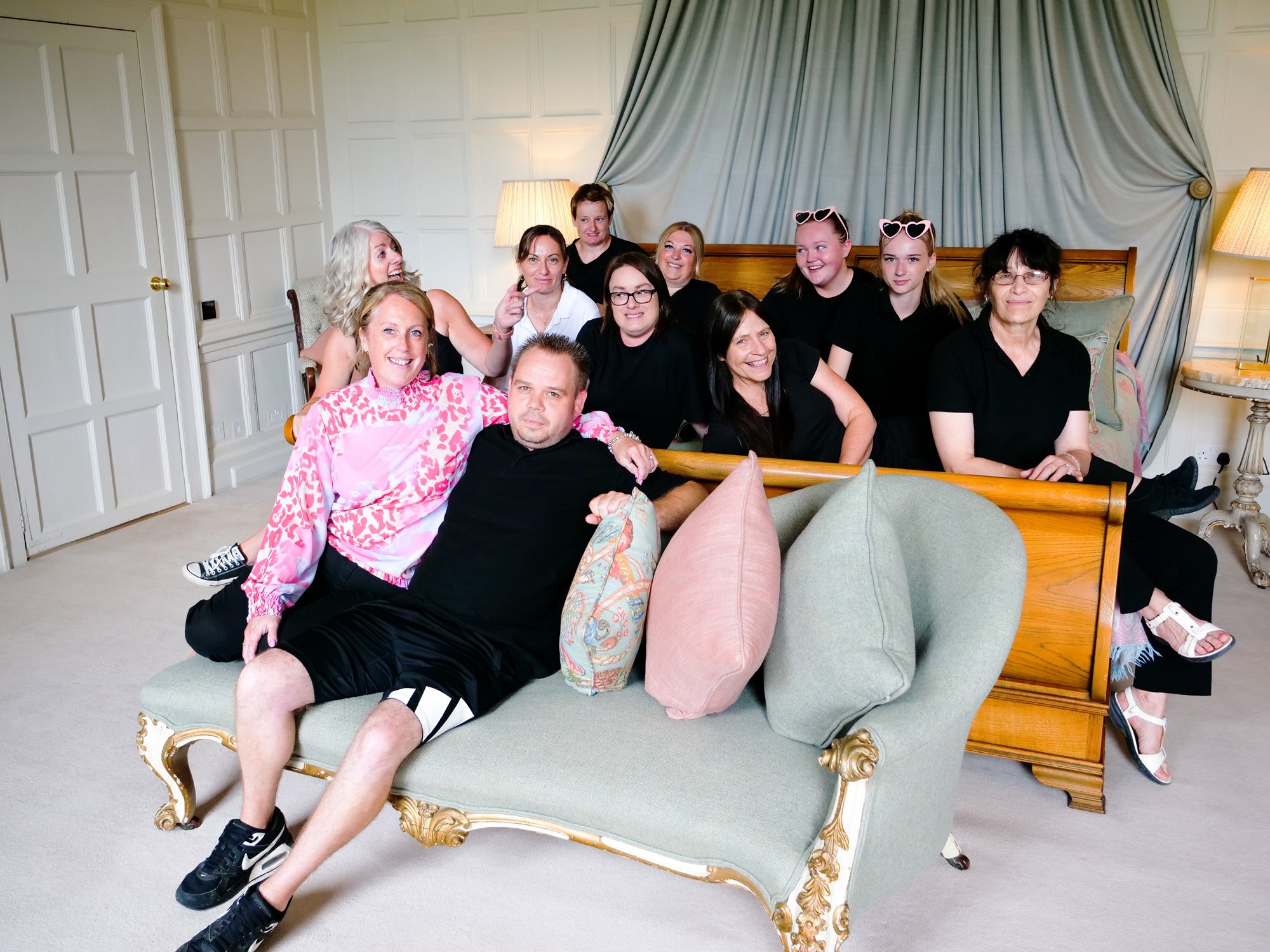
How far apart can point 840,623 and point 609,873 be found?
2.80 ft

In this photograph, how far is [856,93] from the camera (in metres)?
4.55

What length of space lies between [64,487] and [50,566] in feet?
1.26

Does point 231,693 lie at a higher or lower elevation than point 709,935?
higher

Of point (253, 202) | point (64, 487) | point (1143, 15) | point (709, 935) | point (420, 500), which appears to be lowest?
point (709, 935)

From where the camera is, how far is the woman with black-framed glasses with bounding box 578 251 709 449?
9.91 ft

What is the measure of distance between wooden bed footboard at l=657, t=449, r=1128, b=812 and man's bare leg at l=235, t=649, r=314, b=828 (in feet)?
3.08

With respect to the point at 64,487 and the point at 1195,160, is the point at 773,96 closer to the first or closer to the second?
the point at 1195,160

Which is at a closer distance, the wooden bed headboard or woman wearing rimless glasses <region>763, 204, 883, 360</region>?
woman wearing rimless glasses <region>763, 204, 883, 360</region>

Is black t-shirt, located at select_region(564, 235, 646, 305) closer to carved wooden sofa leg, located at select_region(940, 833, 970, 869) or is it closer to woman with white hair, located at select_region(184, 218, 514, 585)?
woman with white hair, located at select_region(184, 218, 514, 585)

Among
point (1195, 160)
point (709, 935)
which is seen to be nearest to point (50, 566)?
point (709, 935)

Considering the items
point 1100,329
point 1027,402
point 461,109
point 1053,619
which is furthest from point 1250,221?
point 461,109

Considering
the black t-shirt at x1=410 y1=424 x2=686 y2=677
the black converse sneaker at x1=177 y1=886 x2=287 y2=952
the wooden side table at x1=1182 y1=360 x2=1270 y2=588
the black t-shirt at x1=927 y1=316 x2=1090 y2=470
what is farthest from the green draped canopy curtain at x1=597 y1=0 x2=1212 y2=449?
the black converse sneaker at x1=177 y1=886 x2=287 y2=952

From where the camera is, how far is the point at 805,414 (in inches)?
115

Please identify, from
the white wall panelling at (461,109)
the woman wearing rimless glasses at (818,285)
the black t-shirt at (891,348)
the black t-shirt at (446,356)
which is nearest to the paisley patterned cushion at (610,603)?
the black t-shirt at (446,356)
